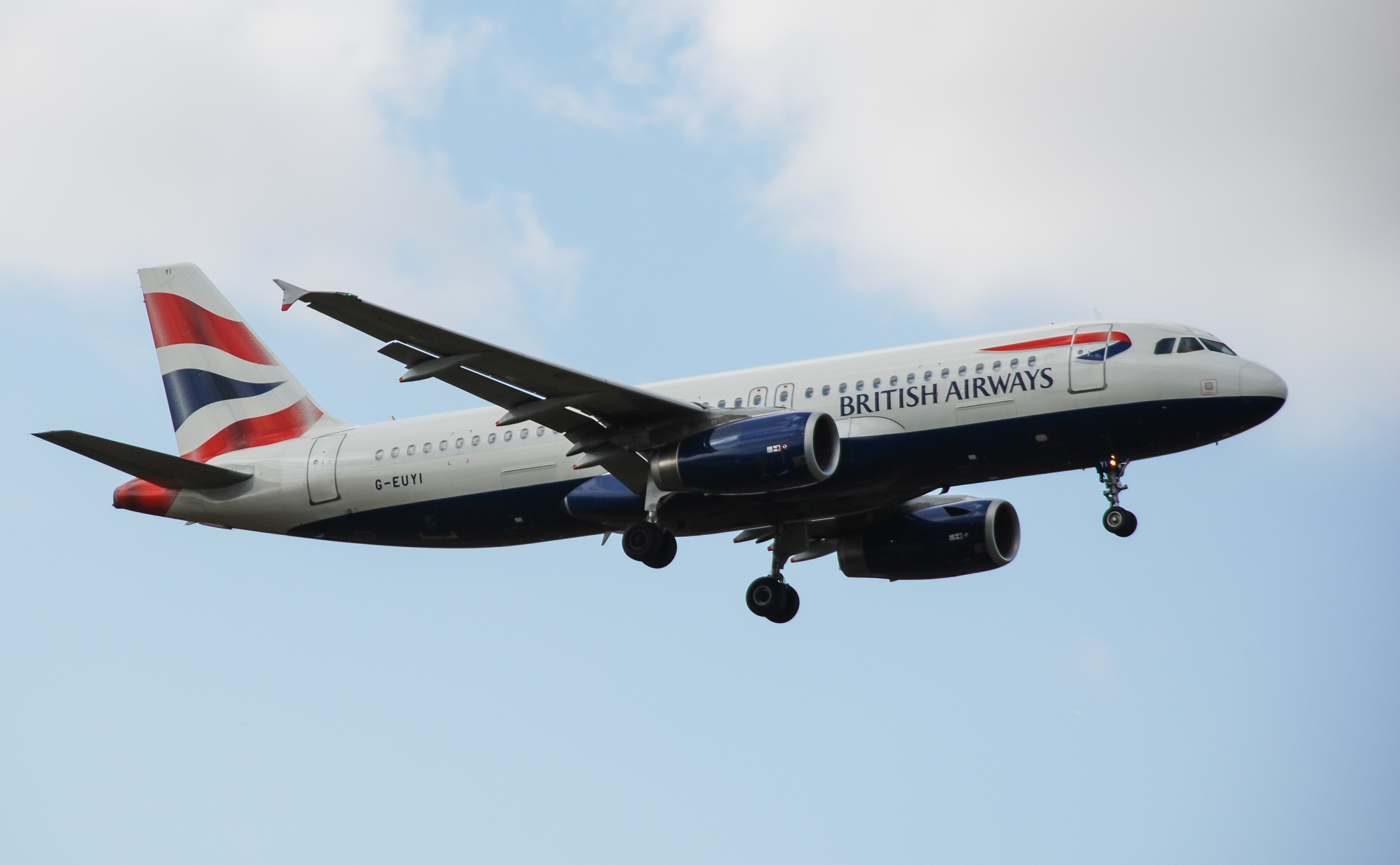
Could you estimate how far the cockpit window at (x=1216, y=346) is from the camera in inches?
1125

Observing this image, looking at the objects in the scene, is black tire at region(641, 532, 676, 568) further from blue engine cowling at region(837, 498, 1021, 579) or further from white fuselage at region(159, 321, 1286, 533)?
blue engine cowling at region(837, 498, 1021, 579)

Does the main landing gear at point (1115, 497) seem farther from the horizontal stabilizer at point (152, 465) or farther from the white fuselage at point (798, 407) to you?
the horizontal stabilizer at point (152, 465)

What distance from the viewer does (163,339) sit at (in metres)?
38.2

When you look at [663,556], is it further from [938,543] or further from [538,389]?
[938,543]

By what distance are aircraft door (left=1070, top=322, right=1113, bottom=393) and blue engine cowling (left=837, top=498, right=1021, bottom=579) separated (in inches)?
259

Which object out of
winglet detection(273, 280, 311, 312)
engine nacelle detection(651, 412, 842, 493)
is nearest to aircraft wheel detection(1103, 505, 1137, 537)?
engine nacelle detection(651, 412, 842, 493)

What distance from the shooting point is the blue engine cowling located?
34281 mm

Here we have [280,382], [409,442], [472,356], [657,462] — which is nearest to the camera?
[472,356]

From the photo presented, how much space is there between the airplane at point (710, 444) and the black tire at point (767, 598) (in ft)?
0.14

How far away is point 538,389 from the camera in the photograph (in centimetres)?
2917

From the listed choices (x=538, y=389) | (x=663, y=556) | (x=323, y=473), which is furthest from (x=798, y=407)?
(x=323, y=473)

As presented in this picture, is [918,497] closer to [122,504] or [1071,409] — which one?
[1071,409]

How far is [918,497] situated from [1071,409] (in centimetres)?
660

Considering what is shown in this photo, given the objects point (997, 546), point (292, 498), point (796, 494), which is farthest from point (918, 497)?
point (292, 498)
